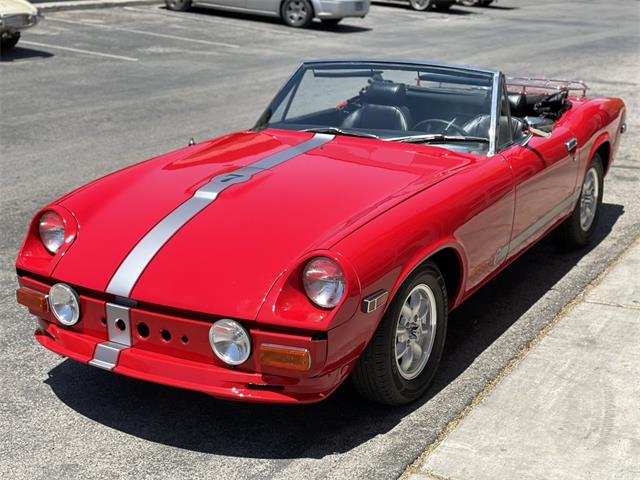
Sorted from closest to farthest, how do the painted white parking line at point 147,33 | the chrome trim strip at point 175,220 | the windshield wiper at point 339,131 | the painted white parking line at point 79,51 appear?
the chrome trim strip at point 175,220
the windshield wiper at point 339,131
the painted white parking line at point 79,51
the painted white parking line at point 147,33

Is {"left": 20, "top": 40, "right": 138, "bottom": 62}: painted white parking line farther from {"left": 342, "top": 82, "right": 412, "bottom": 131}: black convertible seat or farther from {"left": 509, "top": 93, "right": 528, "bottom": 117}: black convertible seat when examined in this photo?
{"left": 342, "top": 82, "right": 412, "bottom": 131}: black convertible seat

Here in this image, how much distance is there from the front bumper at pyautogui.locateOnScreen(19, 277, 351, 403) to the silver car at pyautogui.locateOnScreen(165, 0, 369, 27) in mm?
17768

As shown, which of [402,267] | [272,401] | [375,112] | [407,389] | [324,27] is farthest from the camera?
[324,27]

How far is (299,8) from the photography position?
21094 millimetres

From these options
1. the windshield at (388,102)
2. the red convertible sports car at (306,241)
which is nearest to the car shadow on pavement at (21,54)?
the windshield at (388,102)

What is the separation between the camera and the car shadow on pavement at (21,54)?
15.3m

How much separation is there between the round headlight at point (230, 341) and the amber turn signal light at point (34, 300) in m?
0.84

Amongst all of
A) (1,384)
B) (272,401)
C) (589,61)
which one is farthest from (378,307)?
(589,61)

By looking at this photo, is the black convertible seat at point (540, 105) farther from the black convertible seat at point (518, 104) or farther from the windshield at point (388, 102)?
the windshield at point (388, 102)

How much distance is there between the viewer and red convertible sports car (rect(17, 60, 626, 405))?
383cm

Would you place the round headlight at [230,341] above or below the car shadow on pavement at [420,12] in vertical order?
above

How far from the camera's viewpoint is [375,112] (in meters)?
5.58

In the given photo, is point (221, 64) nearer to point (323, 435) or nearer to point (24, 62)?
point (24, 62)

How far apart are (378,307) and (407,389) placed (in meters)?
0.58
